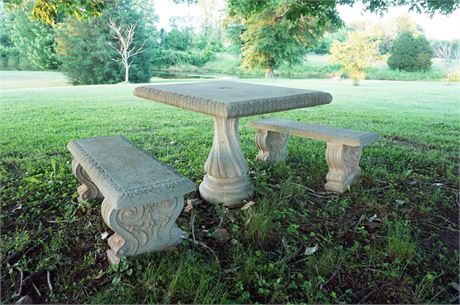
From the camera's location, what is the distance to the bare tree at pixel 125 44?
14.5 m

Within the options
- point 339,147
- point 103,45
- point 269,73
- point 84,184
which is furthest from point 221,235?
point 269,73

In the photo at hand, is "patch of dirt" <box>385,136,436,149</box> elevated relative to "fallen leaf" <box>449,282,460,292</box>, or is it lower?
elevated

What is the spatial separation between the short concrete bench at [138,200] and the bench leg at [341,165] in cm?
144

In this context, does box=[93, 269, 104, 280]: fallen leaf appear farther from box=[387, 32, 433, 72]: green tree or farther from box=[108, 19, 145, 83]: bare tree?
box=[387, 32, 433, 72]: green tree

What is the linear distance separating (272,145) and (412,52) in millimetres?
16150

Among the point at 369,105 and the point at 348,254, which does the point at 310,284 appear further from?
the point at 369,105

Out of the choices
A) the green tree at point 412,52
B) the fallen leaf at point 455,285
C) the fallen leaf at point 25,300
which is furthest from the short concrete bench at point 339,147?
the green tree at point 412,52

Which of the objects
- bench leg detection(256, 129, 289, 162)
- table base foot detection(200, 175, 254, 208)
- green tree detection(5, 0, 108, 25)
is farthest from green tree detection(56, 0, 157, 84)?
table base foot detection(200, 175, 254, 208)

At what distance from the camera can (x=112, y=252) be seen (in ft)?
→ 6.07

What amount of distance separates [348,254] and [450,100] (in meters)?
10.0

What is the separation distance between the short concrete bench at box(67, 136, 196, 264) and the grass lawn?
0.31 ft

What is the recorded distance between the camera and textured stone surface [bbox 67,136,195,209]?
1.66m

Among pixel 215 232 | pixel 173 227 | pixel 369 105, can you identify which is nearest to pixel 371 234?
pixel 215 232

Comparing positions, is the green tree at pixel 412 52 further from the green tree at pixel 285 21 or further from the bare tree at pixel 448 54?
the green tree at pixel 285 21
